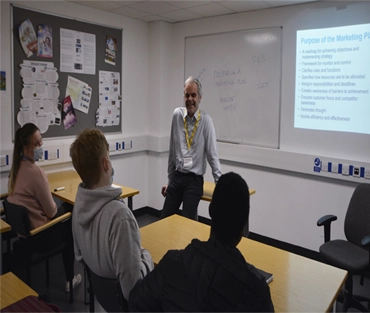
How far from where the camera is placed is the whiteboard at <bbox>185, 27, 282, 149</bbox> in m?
3.90

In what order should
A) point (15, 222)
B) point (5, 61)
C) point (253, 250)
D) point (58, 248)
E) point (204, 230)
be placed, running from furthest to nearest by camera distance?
point (5, 61), point (58, 248), point (15, 222), point (204, 230), point (253, 250)

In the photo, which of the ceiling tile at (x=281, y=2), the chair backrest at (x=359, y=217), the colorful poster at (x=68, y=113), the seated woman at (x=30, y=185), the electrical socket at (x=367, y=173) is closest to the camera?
the seated woman at (x=30, y=185)

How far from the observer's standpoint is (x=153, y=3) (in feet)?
12.2

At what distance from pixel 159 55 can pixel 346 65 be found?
2.32 metres

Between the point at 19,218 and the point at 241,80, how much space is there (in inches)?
111

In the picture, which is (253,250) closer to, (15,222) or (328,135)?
(15,222)

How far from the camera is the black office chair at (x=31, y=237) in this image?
2.44m

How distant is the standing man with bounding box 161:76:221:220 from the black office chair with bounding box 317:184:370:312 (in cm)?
105

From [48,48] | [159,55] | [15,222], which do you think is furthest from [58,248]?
[159,55]

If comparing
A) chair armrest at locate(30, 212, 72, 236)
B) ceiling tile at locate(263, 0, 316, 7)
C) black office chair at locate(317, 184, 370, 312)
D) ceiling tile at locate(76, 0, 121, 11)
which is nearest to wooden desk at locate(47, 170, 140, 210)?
chair armrest at locate(30, 212, 72, 236)

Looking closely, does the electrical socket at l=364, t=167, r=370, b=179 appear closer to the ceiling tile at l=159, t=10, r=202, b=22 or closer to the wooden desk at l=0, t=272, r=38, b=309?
the ceiling tile at l=159, t=10, r=202, b=22

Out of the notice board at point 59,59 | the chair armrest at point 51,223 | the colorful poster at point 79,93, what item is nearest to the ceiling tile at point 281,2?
the notice board at point 59,59

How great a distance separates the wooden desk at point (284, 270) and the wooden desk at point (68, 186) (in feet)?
3.35

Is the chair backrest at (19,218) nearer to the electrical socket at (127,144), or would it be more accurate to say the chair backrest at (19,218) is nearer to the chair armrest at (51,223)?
the chair armrest at (51,223)
